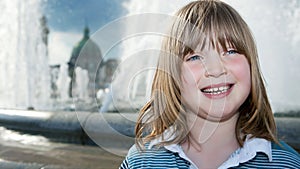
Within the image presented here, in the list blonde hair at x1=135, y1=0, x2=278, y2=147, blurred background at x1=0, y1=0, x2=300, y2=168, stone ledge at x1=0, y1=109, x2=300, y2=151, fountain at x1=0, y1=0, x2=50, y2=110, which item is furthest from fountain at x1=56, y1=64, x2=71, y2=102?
blonde hair at x1=135, y1=0, x2=278, y2=147

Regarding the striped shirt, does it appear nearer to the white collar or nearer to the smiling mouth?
the white collar

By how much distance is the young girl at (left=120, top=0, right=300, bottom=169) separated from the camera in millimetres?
1225

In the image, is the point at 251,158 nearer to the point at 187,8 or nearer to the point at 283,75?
the point at 187,8

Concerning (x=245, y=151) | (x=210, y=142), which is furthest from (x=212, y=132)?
(x=245, y=151)

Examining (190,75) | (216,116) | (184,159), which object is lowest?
(184,159)

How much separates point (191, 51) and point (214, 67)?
0.10 metres

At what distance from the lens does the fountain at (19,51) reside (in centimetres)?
1352

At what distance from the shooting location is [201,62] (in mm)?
1233

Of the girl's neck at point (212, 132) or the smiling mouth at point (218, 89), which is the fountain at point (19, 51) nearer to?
the girl's neck at point (212, 132)

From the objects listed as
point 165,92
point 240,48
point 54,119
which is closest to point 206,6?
point 240,48

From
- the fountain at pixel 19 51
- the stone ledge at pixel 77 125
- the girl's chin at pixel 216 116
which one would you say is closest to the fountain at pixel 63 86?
the fountain at pixel 19 51

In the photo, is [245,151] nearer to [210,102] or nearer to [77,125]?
[210,102]

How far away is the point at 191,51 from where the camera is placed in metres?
1.26

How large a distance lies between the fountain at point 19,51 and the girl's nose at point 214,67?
12503mm
